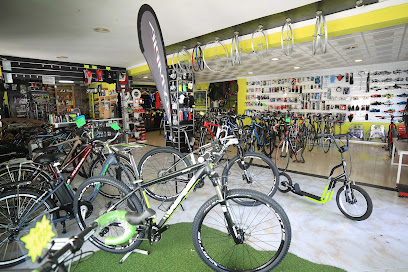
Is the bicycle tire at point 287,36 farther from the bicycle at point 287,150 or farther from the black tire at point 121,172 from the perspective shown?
the black tire at point 121,172

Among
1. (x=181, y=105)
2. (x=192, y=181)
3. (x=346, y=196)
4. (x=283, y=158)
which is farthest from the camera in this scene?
(x=181, y=105)

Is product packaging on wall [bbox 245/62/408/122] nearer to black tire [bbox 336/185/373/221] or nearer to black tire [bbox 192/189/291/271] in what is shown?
black tire [bbox 336/185/373/221]

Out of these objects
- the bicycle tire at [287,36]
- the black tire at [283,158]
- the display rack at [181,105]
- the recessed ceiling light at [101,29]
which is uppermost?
the recessed ceiling light at [101,29]

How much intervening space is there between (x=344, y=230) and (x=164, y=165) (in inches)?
92.5

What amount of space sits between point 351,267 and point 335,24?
11.3ft

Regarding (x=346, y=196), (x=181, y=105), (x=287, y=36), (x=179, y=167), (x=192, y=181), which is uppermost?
(x=287, y=36)

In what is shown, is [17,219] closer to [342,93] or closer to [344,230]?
[344,230]

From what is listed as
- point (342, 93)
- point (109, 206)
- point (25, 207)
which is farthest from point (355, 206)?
point (342, 93)

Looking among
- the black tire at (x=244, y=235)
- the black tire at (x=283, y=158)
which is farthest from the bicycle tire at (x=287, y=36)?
the black tire at (x=244, y=235)

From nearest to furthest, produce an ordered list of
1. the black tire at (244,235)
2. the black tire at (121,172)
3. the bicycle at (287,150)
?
the black tire at (244,235) → the black tire at (121,172) → the bicycle at (287,150)

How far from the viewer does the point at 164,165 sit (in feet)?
10.5

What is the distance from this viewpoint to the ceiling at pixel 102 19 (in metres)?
2.93

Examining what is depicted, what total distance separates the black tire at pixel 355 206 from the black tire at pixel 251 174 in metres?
0.76

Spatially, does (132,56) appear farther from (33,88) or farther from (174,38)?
(33,88)
